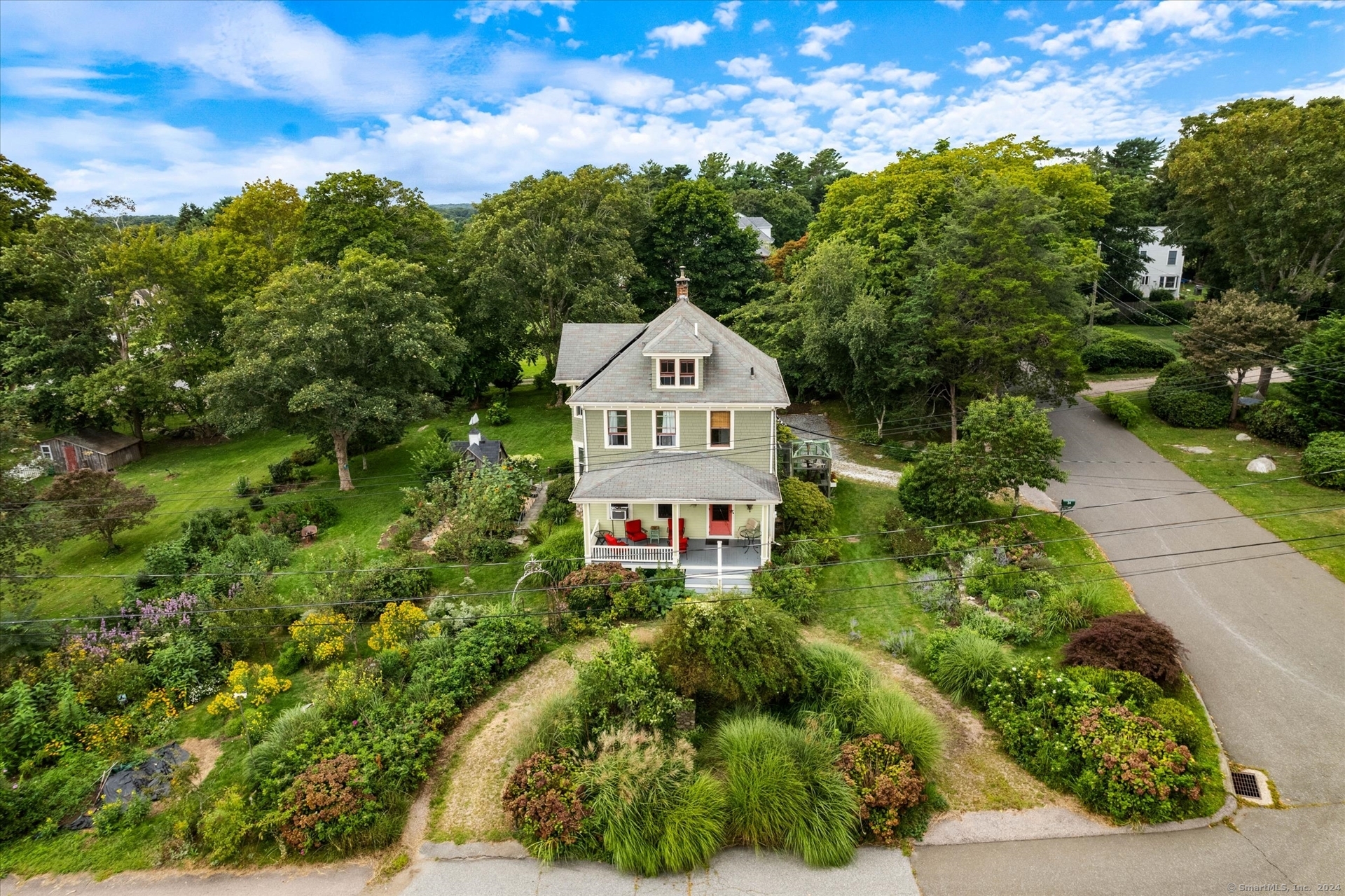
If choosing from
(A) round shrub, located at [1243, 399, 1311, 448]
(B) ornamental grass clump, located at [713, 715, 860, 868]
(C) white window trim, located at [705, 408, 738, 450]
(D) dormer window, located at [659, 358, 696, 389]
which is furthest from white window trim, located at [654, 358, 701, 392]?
(A) round shrub, located at [1243, 399, 1311, 448]

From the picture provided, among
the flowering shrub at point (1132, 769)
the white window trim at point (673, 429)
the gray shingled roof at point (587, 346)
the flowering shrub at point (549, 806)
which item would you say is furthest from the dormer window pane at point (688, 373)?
the flowering shrub at point (1132, 769)

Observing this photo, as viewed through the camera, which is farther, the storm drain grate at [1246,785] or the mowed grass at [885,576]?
the mowed grass at [885,576]

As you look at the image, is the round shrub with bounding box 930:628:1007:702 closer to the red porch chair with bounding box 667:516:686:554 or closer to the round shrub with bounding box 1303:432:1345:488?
the red porch chair with bounding box 667:516:686:554

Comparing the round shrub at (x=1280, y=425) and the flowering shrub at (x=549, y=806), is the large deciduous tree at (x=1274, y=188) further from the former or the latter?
the flowering shrub at (x=549, y=806)

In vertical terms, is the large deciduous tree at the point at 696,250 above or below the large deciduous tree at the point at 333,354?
above

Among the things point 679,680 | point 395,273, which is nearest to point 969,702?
point 679,680

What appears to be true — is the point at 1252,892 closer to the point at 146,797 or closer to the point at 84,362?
the point at 146,797
